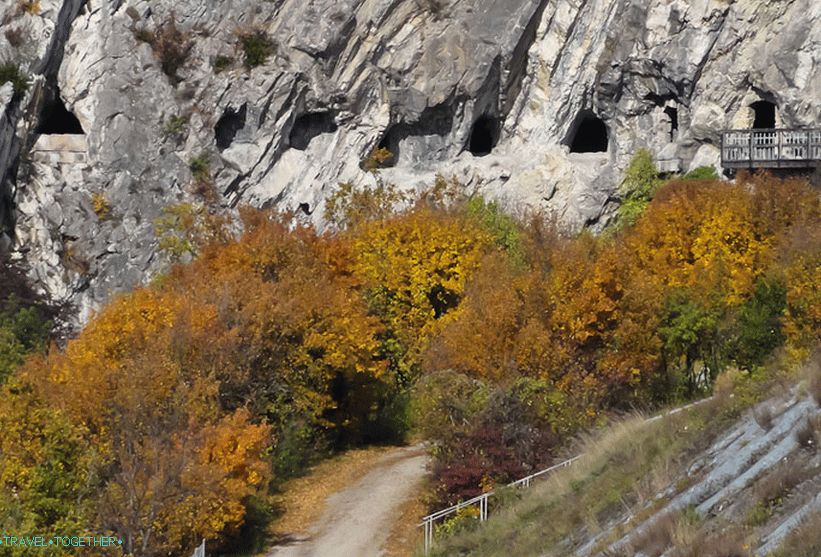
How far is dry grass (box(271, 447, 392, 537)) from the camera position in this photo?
31.1 meters

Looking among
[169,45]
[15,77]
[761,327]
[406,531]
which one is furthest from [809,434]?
[169,45]

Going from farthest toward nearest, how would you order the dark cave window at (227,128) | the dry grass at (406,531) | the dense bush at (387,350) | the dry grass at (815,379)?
the dark cave window at (227,128) < the dry grass at (406,531) < the dense bush at (387,350) < the dry grass at (815,379)

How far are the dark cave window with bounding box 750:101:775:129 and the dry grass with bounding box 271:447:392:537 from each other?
2100cm

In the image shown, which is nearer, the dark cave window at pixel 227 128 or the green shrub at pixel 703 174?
the green shrub at pixel 703 174

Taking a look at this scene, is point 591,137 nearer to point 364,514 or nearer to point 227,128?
point 227,128

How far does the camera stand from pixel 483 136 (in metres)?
56.7

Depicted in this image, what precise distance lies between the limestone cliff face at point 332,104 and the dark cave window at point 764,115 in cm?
111

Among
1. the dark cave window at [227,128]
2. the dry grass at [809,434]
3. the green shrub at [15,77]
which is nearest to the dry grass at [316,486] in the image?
the dry grass at [809,434]

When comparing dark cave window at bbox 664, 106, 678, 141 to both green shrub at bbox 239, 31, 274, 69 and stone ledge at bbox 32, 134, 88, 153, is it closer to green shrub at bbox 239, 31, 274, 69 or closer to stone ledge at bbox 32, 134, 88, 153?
green shrub at bbox 239, 31, 274, 69

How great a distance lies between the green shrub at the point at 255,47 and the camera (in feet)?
173

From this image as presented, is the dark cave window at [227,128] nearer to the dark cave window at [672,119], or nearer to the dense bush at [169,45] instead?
the dense bush at [169,45]

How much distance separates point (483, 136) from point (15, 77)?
16.8 meters

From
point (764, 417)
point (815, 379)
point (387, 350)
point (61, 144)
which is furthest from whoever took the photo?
point (61, 144)

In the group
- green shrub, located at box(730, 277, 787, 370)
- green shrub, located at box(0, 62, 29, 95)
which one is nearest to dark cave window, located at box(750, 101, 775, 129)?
green shrub, located at box(730, 277, 787, 370)
